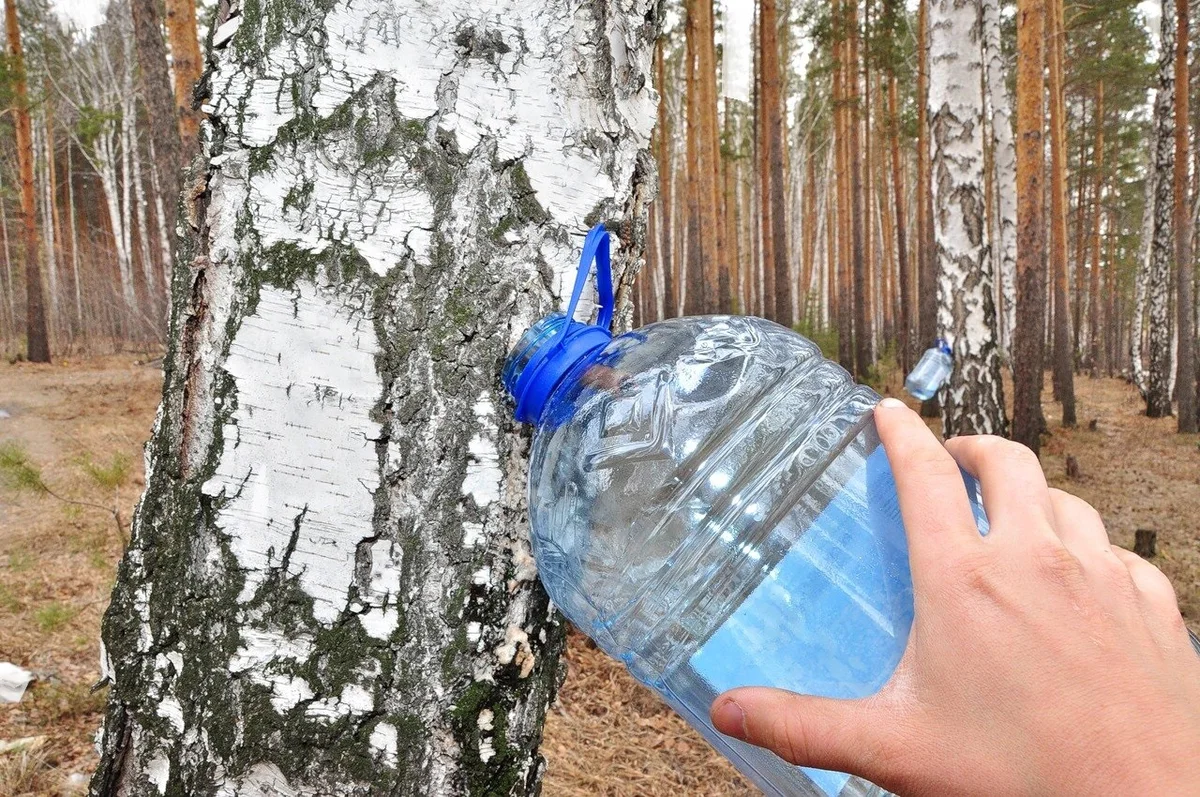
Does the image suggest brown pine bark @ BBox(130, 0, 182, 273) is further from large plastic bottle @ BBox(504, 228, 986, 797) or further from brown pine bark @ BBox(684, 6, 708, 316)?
brown pine bark @ BBox(684, 6, 708, 316)

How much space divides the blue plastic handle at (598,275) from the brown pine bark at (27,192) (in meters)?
15.4

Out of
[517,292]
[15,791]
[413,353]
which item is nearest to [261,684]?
[413,353]

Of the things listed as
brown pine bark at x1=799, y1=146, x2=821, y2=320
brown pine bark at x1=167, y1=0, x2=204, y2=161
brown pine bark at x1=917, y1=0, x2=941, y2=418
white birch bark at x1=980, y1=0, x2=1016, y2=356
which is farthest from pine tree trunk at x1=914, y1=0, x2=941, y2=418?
brown pine bark at x1=167, y1=0, x2=204, y2=161

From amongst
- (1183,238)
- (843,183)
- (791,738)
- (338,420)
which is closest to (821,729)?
(791,738)

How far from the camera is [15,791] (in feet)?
6.96

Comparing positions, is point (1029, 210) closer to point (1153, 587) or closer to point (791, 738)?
point (1153, 587)

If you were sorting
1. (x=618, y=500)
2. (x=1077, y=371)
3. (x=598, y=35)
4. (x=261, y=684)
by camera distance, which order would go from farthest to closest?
(x=1077, y=371) < (x=618, y=500) < (x=598, y=35) < (x=261, y=684)

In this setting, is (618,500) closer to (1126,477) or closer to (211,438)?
(211,438)

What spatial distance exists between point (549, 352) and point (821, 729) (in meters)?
0.45

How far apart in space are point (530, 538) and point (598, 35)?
0.61m

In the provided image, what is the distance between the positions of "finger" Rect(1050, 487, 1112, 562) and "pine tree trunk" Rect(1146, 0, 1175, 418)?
41.1 ft

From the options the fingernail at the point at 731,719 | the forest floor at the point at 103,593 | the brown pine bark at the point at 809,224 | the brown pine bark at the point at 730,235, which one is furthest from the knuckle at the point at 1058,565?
the brown pine bark at the point at 809,224

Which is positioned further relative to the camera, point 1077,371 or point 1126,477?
point 1077,371

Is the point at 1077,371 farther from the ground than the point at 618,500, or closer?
closer
